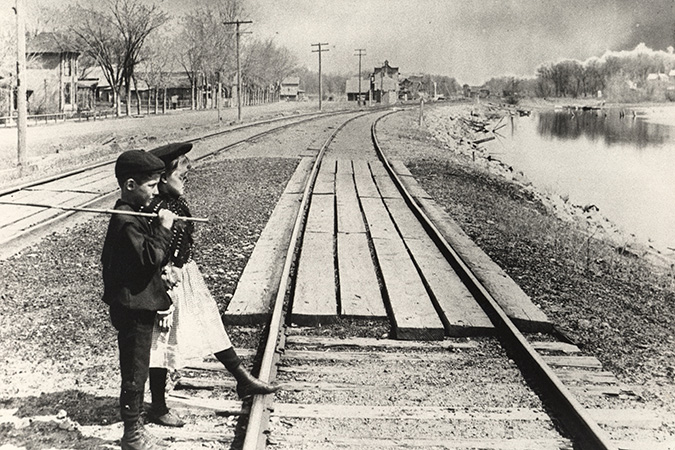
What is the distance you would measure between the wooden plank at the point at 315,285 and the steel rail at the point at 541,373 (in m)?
1.27

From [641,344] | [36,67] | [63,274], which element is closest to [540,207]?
[641,344]

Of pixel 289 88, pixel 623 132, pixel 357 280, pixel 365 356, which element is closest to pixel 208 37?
pixel 623 132

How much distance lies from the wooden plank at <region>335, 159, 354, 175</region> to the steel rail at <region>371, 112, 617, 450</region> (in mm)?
7738

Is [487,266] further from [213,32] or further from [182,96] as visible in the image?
[182,96]

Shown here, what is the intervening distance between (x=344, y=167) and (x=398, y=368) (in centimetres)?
1142

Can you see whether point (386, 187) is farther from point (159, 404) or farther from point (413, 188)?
point (159, 404)

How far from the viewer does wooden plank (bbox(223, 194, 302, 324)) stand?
16.4ft

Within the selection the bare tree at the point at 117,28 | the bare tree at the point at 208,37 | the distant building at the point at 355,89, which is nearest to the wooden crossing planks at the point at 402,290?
the bare tree at the point at 208,37

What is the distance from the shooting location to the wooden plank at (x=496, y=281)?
199 inches

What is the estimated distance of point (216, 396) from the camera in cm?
372

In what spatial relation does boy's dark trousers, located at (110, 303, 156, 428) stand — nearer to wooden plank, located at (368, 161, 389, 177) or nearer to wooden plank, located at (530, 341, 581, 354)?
wooden plank, located at (530, 341, 581, 354)

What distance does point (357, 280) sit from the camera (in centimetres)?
605

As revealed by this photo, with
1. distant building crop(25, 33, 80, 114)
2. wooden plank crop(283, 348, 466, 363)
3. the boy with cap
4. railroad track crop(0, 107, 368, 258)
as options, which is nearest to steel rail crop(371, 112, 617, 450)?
wooden plank crop(283, 348, 466, 363)

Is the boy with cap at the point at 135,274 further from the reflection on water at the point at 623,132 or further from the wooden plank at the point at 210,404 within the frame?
the reflection on water at the point at 623,132
